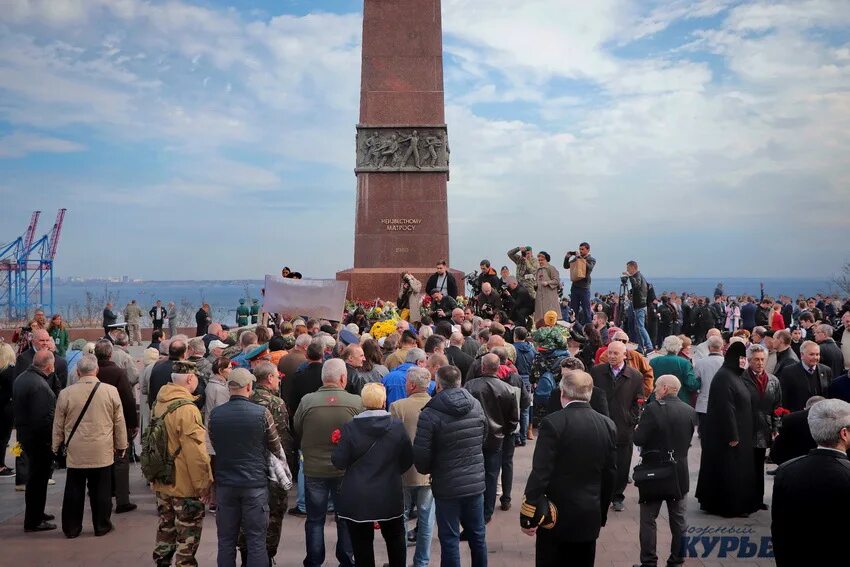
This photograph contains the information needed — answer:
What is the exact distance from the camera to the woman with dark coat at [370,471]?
18.6 feet

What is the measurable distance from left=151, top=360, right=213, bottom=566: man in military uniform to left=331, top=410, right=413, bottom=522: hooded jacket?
1.04 meters

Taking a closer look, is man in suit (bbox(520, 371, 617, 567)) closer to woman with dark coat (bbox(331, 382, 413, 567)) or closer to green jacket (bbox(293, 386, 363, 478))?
woman with dark coat (bbox(331, 382, 413, 567))

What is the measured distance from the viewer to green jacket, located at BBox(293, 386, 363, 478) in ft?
20.9

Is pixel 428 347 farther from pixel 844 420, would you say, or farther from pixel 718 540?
pixel 844 420

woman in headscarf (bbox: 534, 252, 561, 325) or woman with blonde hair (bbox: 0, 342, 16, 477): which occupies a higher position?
woman in headscarf (bbox: 534, 252, 561, 325)

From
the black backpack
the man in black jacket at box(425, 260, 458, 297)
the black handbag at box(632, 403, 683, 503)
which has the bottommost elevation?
the black handbag at box(632, 403, 683, 503)

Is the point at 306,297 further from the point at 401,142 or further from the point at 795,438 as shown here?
the point at 795,438

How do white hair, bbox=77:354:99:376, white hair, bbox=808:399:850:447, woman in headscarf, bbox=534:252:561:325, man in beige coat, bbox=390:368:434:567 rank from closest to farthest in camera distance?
white hair, bbox=808:399:850:447, man in beige coat, bbox=390:368:434:567, white hair, bbox=77:354:99:376, woman in headscarf, bbox=534:252:561:325

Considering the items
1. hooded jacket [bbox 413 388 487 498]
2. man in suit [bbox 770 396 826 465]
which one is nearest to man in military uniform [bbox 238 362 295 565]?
hooded jacket [bbox 413 388 487 498]

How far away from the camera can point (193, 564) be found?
240 inches

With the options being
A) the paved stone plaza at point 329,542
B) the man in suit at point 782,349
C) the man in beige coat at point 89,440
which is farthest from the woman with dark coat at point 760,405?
the man in beige coat at point 89,440

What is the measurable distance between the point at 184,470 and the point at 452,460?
1918 mm

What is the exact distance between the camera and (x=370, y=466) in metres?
5.70

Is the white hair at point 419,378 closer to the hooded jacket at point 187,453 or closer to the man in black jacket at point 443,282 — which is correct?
the hooded jacket at point 187,453
